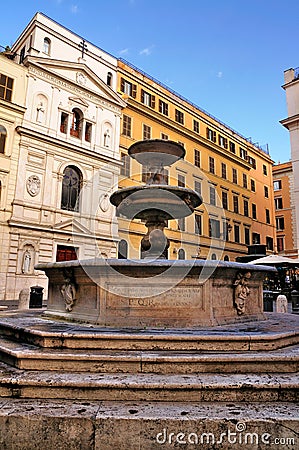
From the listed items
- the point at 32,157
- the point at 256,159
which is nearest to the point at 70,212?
the point at 32,157

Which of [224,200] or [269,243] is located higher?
[224,200]

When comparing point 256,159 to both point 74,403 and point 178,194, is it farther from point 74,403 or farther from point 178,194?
point 74,403

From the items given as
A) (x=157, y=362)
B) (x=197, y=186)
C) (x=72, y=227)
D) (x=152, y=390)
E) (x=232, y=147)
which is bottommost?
(x=152, y=390)

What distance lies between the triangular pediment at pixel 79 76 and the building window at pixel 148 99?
2.87 m

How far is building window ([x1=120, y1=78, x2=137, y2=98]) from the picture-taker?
25609 mm

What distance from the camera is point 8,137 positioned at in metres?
18.4

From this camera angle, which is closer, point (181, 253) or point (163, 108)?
point (181, 253)

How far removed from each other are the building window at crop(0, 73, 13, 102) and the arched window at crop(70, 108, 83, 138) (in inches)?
168

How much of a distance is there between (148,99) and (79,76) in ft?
22.6

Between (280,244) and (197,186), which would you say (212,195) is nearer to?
(197,186)

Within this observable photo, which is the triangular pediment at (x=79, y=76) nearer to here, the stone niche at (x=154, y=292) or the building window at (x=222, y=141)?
the building window at (x=222, y=141)

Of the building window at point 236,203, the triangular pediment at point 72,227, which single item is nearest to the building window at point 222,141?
the building window at point 236,203

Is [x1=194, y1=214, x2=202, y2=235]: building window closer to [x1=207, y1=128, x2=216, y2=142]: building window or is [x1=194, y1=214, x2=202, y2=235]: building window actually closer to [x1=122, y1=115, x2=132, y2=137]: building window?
[x1=207, y1=128, x2=216, y2=142]: building window

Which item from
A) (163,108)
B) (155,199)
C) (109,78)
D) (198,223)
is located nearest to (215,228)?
(198,223)
